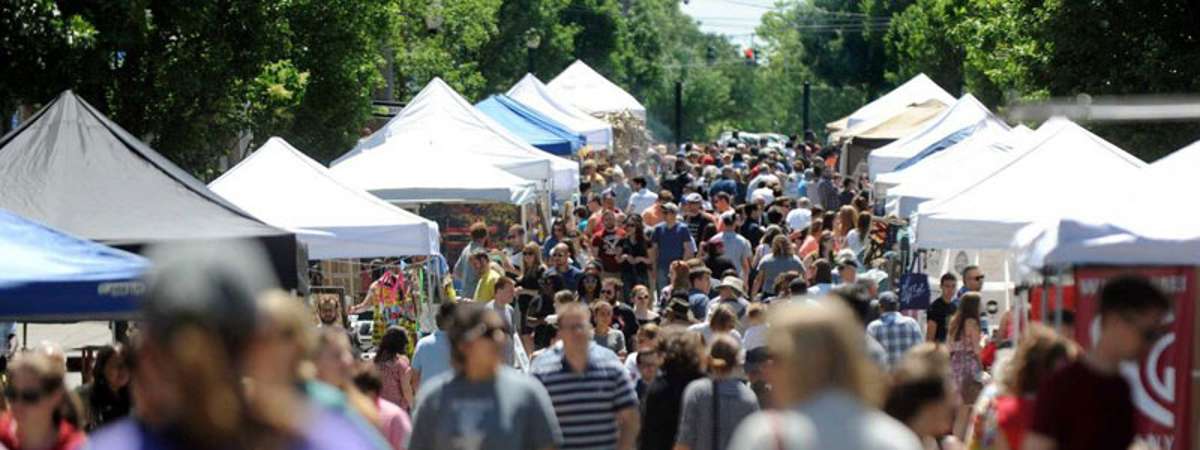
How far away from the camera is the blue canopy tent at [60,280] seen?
359 inches

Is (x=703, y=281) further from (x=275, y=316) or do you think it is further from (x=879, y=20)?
(x=879, y=20)

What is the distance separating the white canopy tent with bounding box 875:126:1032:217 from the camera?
19359mm

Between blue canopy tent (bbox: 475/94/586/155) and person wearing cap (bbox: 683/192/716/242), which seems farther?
blue canopy tent (bbox: 475/94/586/155)

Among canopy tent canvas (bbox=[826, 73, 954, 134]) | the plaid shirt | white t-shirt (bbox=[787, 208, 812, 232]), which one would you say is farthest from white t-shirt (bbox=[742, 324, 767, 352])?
canopy tent canvas (bbox=[826, 73, 954, 134])

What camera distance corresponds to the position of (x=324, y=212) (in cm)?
1571

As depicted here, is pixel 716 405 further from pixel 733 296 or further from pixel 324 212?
pixel 324 212

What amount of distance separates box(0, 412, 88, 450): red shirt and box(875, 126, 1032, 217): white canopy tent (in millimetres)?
12237

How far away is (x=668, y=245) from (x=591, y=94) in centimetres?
2622

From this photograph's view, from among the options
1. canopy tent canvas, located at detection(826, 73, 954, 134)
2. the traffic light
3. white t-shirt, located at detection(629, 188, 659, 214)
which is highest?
the traffic light

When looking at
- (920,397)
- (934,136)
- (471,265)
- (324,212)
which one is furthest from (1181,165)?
(934,136)

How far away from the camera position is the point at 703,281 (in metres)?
16.0

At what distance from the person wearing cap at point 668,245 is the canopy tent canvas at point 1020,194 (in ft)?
20.3

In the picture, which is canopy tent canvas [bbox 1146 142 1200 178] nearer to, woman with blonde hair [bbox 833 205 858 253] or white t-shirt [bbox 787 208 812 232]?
woman with blonde hair [bbox 833 205 858 253]

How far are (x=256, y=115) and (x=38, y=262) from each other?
15.0m
